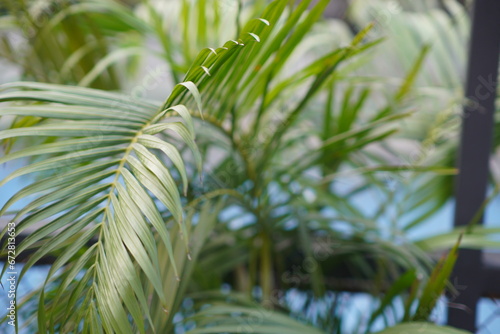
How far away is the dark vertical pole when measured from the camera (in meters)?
0.67

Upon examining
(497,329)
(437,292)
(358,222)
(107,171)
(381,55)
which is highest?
(381,55)

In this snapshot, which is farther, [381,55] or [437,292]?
[381,55]

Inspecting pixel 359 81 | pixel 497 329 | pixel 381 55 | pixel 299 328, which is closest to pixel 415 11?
pixel 381 55

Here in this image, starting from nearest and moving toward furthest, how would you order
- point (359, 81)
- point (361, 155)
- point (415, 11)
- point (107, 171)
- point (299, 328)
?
point (107, 171)
point (299, 328)
point (359, 81)
point (361, 155)
point (415, 11)

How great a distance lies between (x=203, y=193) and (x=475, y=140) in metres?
0.40

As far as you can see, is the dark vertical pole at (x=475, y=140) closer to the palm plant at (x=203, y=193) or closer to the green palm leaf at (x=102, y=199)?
the palm plant at (x=203, y=193)

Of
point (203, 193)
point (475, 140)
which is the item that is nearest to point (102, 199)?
point (203, 193)

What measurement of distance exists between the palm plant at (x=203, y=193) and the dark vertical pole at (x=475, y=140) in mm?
70

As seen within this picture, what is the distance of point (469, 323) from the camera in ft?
2.41

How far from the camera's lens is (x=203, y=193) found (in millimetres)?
612

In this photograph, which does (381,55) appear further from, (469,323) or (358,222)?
(469,323)

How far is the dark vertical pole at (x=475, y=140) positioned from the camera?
67 cm

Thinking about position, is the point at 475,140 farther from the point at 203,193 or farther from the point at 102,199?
the point at 102,199

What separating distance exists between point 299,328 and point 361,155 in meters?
0.40
